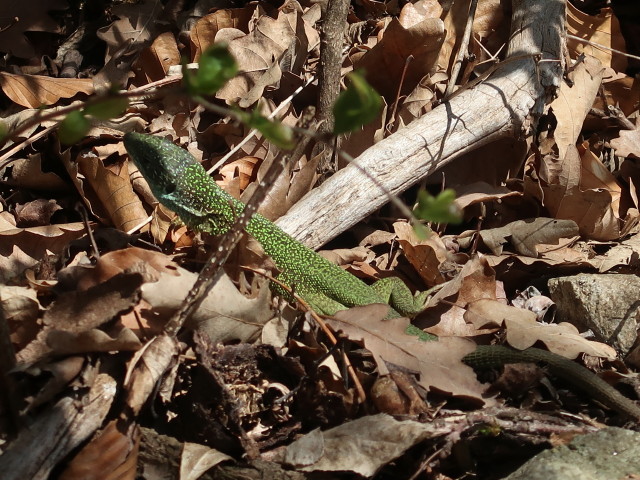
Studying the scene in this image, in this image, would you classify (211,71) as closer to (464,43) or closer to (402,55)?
(402,55)

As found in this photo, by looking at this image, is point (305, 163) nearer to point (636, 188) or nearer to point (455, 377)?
point (455, 377)

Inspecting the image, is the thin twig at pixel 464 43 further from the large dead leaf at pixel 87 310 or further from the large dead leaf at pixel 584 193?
the large dead leaf at pixel 87 310

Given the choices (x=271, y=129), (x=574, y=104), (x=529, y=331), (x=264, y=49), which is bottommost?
(x=529, y=331)

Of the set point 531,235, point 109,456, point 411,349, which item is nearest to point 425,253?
point 531,235

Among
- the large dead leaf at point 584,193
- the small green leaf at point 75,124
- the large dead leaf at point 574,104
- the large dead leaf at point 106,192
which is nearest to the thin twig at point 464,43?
the large dead leaf at point 574,104

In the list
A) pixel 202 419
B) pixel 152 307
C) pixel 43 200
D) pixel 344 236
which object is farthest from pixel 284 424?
pixel 43 200

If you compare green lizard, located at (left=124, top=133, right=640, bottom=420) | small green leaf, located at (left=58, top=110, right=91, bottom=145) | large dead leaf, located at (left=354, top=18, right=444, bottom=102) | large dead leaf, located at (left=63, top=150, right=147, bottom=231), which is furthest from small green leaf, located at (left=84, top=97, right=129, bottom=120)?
large dead leaf, located at (left=354, top=18, right=444, bottom=102)

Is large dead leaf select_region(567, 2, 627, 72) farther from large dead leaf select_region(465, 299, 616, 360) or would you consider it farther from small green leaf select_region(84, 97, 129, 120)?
small green leaf select_region(84, 97, 129, 120)
